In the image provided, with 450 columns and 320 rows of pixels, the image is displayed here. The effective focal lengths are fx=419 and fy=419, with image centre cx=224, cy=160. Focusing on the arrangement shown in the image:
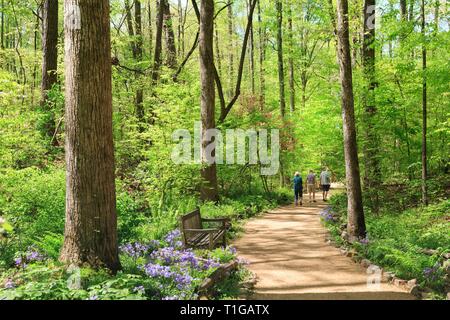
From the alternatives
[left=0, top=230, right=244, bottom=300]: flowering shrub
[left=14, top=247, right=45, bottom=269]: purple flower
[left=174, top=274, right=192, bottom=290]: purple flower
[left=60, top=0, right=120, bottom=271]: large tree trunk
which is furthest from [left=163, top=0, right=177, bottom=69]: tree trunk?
[left=174, top=274, right=192, bottom=290]: purple flower

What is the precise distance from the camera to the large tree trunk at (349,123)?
880cm

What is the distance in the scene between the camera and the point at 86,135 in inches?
209

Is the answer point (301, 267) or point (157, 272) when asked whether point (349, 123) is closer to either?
point (301, 267)

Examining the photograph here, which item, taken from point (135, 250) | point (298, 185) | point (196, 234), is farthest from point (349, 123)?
point (298, 185)

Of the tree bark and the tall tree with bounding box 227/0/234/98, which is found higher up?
the tall tree with bounding box 227/0/234/98

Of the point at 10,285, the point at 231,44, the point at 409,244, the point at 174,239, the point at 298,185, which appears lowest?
the point at 409,244

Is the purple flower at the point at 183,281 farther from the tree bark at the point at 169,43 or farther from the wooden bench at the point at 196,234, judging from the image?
the tree bark at the point at 169,43

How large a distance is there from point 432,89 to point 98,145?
1257 centimetres

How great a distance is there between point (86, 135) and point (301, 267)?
445 cm

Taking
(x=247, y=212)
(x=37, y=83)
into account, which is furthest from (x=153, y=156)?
(x=37, y=83)

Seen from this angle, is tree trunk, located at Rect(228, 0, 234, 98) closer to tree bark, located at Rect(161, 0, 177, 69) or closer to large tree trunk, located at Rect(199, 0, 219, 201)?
tree bark, located at Rect(161, 0, 177, 69)

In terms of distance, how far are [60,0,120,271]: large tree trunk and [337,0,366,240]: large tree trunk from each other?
5.28 metres

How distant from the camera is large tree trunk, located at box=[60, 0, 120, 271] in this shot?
5301 mm
